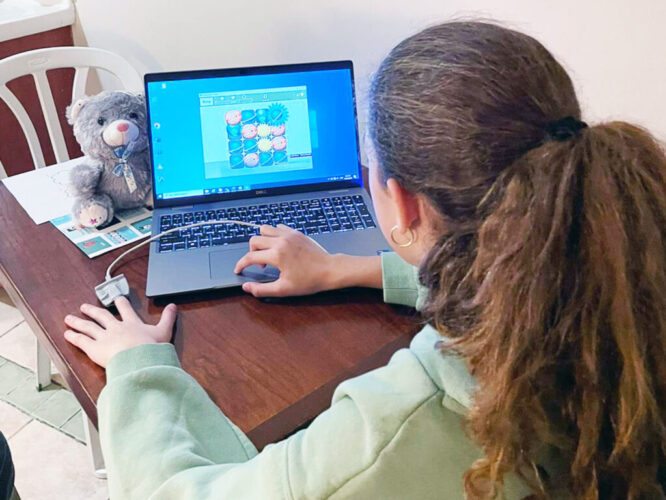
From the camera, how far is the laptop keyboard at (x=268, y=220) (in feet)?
3.25

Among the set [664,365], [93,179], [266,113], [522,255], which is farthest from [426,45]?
[93,179]

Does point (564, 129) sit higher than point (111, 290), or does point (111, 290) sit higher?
point (564, 129)

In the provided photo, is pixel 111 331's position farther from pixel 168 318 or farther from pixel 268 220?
pixel 268 220

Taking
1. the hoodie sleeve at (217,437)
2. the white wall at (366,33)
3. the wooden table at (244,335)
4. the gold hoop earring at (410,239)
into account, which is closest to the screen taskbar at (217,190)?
the wooden table at (244,335)

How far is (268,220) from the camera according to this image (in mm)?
1042

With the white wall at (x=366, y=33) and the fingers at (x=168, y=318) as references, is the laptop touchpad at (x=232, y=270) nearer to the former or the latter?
the fingers at (x=168, y=318)

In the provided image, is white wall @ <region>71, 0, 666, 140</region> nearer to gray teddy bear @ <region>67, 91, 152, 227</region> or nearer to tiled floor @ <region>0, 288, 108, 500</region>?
gray teddy bear @ <region>67, 91, 152, 227</region>

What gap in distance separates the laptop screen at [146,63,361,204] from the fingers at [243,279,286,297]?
10.0 inches

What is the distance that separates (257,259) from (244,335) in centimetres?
13

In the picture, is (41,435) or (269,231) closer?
(269,231)

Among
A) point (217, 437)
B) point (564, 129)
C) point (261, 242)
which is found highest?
point (564, 129)

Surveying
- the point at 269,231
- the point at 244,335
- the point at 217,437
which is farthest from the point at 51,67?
the point at 217,437

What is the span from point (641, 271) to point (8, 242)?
0.96 m

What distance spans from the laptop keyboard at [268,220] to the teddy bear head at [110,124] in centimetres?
16
